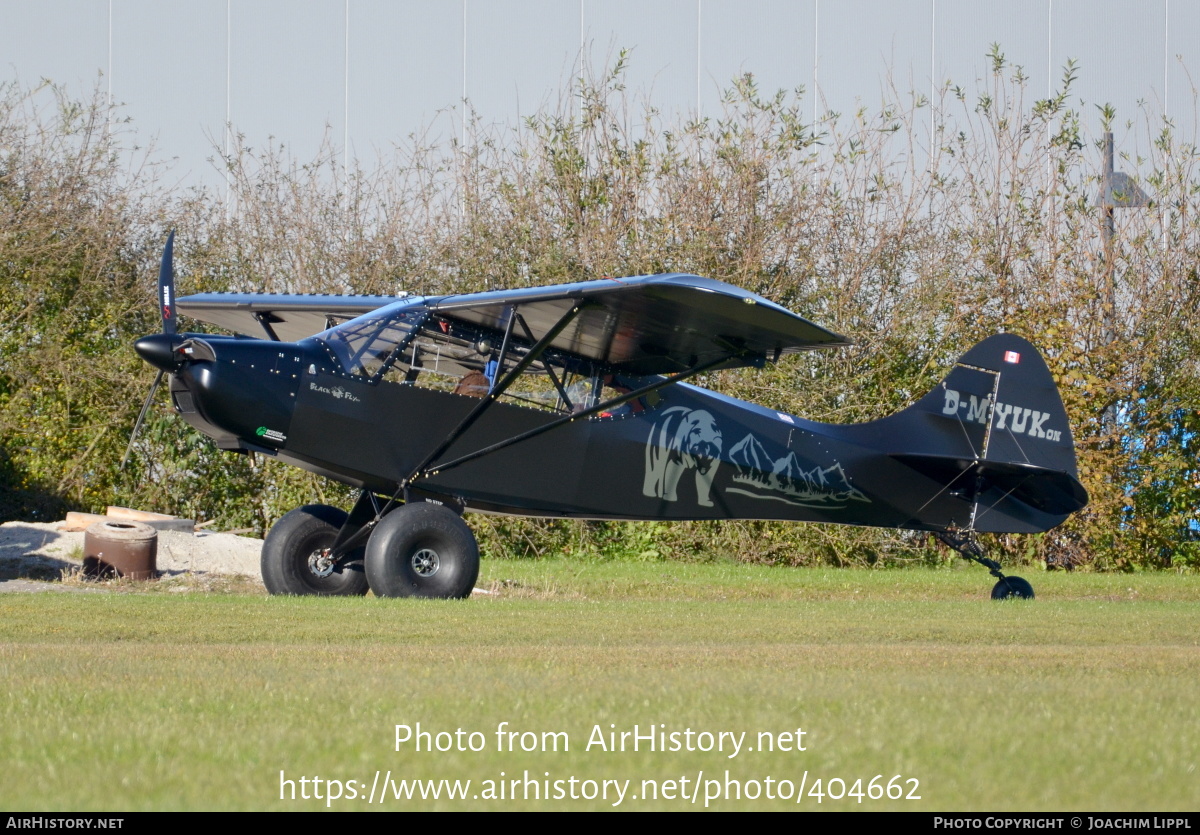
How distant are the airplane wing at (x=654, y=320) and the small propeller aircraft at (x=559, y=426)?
24mm

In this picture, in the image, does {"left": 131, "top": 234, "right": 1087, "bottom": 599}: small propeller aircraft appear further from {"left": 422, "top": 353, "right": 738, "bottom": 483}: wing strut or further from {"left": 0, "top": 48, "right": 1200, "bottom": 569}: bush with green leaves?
{"left": 0, "top": 48, "right": 1200, "bottom": 569}: bush with green leaves

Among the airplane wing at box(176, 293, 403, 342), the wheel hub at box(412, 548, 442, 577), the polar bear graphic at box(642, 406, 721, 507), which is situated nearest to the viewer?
the wheel hub at box(412, 548, 442, 577)

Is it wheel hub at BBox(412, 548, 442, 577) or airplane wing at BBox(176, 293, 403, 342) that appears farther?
airplane wing at BBox(176, 293, 403, 342)

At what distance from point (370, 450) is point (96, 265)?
9.82 metres

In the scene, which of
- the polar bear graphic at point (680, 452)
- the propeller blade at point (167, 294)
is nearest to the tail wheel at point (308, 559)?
the propeller blade at point (167, 294)

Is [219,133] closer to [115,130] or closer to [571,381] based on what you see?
[115,130]

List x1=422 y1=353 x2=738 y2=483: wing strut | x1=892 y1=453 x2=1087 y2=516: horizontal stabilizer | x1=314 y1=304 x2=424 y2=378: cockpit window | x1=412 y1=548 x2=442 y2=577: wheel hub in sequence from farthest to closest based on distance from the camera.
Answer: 1. x1=892 y1=453 x2=1087 y2=516: horizontal stabilizer
2. x1=422 y1=353 x2=738 y2=483: wing strut
3. x1=314 y1=304 x2=424 y2=378: cockpit window
4. x1=412 y1=548 x2=442 y2=577: wheel hub

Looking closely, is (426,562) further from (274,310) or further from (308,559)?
(274,310)

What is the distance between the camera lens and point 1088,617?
970 cm

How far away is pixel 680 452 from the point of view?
1223cm

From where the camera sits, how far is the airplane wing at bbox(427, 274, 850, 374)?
32.6ft

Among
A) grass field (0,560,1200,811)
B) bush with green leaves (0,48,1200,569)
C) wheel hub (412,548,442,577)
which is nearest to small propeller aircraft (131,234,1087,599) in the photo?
wheel hub (412,548,442,577)

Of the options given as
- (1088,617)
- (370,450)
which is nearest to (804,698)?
(1088,617)

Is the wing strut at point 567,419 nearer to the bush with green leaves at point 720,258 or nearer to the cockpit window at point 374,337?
the cockpit window at point 374,337
